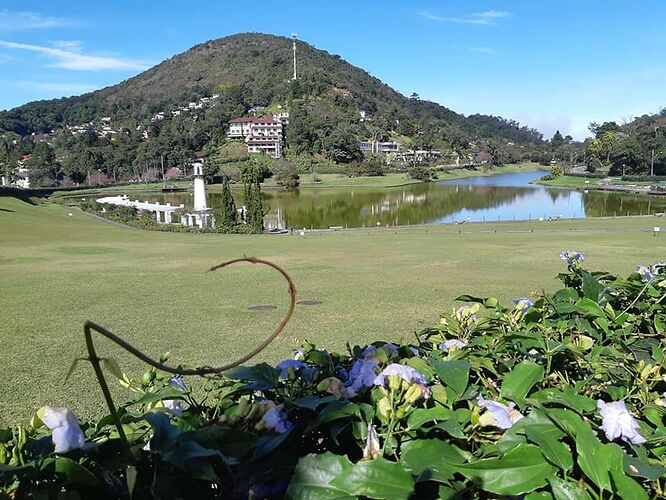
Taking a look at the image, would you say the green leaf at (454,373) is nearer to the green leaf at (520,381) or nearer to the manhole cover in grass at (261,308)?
the green leaf at (520,381)

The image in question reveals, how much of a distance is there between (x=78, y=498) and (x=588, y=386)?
890 millimetres

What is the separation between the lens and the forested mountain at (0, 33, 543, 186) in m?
80.0

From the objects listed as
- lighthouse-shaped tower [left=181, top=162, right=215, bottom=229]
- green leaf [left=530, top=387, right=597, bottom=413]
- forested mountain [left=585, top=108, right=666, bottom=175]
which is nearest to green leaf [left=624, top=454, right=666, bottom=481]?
green leaf [left=530, top=387, right=597, bottom=413]

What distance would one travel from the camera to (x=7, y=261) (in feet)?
37.5

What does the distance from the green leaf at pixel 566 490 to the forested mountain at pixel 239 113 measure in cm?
7314

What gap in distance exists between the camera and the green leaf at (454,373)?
0.85m

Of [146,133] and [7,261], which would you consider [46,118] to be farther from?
[7,261]

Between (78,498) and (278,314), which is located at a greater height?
→ (78,498)

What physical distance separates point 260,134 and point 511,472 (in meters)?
87.9

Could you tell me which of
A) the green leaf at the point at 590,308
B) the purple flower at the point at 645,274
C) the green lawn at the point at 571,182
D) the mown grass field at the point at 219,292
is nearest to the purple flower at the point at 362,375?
the mown grass field at the point at 219,292

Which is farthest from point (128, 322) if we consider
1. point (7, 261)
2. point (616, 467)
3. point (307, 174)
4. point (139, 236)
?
point (307, 174)

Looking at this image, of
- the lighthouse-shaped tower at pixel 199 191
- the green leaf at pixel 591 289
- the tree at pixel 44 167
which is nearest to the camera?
the green leaf at pixel 591 289

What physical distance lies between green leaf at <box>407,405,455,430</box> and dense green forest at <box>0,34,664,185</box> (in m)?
67.2

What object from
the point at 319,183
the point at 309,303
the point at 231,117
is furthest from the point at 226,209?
the point at 231,117
